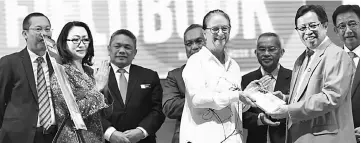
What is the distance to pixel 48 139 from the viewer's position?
16.1 ft

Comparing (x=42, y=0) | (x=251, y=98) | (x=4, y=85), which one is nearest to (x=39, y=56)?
(x=4, y=85)

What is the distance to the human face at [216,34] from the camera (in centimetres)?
465

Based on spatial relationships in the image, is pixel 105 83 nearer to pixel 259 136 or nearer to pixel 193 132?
pixel 193 132

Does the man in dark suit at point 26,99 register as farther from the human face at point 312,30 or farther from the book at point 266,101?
the human face at point 312,30

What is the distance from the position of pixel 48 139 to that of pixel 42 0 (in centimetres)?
179

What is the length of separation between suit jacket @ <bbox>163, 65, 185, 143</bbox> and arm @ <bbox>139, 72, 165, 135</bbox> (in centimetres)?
8

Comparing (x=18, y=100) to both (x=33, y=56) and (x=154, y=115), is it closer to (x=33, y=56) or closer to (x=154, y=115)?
(x=33, y=56)

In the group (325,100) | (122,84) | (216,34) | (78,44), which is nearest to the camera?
(325,100)

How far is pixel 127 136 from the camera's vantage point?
17.3 feet

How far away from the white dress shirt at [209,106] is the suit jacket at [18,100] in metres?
1.07

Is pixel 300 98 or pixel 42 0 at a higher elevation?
pixel 42 0

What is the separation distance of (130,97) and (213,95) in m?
1.24

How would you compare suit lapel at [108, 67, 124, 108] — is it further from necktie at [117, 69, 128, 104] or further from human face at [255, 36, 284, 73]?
human face at [255, 36, 284, 73]

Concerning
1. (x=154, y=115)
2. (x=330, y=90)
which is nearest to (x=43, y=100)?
(x=154, y=115)
